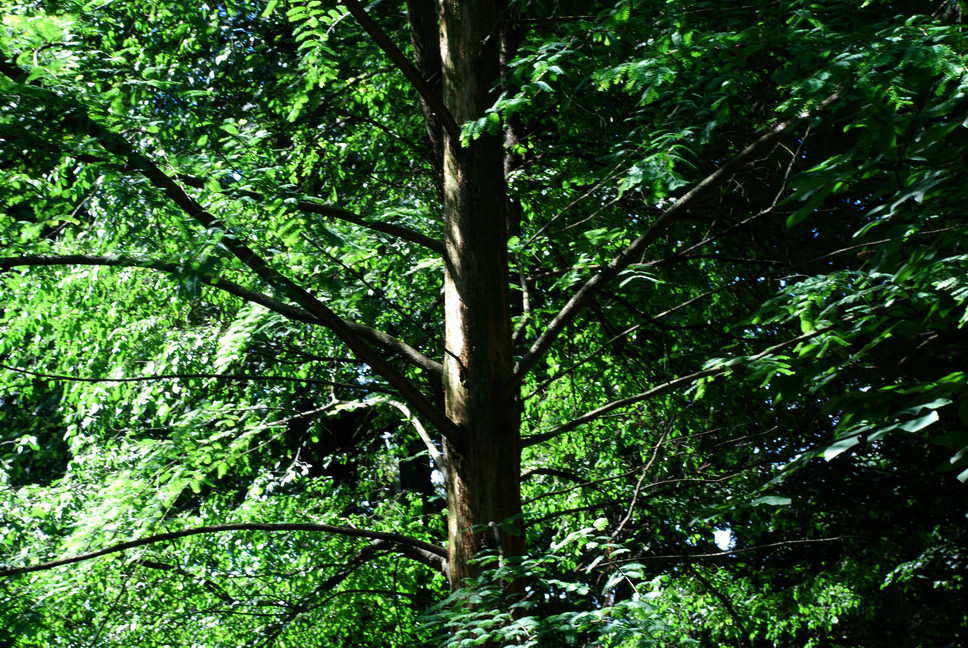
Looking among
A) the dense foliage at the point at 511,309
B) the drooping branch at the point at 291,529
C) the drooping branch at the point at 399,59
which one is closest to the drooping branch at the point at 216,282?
the dense foliage at the point at 511,309

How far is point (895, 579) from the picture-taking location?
9.23 m

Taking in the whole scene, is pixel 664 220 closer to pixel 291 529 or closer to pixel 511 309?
pixel 291 529

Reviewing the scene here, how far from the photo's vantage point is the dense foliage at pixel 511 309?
362 cm

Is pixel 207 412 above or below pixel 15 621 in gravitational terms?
above

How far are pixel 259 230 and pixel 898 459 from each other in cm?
832

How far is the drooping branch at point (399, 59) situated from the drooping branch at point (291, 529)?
2.04 meters

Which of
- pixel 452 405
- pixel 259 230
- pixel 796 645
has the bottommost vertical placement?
pixel 796 645

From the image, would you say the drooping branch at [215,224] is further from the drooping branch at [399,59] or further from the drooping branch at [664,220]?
the drooping branch at [399,59]

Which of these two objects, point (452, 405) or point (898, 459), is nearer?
point (452, 405)

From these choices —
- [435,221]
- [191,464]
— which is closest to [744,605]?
[435,221]

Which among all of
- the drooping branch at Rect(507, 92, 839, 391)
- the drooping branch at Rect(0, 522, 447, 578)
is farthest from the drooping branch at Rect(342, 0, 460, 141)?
the drooping branch at Rect(0, 522, 447, 578)

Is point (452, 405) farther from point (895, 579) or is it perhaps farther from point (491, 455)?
point (895, 579)

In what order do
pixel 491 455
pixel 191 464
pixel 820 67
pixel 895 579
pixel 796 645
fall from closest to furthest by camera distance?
pixel 820 67 < pixel 491 455 < pixel 191 464 < pixel 895 579 < pixel 796 645

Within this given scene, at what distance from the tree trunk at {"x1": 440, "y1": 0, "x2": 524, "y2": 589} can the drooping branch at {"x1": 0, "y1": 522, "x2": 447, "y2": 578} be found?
0.30 meters
